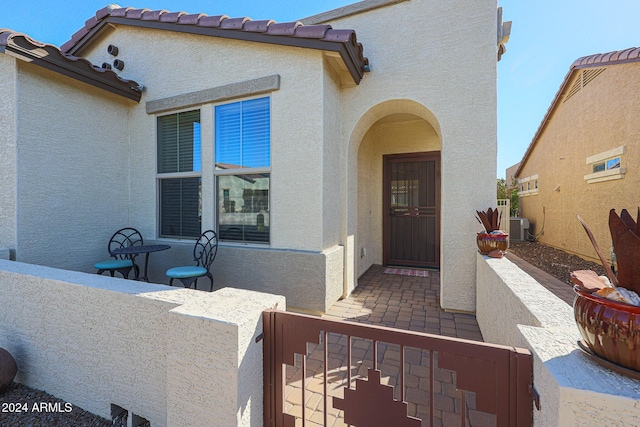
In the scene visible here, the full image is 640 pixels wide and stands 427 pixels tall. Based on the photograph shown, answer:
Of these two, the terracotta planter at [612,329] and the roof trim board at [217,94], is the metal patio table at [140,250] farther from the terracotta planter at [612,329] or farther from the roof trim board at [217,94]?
the terracotta planter at [612,329]

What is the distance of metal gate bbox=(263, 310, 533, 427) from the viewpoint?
1.04 m

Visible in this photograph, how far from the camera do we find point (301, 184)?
3545 millimetres

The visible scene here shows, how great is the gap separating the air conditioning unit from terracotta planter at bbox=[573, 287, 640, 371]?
12469 millimetres

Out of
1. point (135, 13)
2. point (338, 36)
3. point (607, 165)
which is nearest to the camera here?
point (338, 36)

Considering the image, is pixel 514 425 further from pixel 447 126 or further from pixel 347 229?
pixel 447 126

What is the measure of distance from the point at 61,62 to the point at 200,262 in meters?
3.31

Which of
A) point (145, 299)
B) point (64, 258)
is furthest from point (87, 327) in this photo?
point (64, 258)

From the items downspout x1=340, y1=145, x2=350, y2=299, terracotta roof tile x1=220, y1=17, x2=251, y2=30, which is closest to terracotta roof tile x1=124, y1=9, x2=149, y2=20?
terracotta roof tile x1=220, y1=17, x2=251, y2=30

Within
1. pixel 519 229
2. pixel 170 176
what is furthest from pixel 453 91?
pixel 519 229

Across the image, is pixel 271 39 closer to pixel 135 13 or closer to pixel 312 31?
pixel 312 31

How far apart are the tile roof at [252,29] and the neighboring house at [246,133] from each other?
0.07 feet

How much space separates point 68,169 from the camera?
3.90 metres

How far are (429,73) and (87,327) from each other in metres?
4.65

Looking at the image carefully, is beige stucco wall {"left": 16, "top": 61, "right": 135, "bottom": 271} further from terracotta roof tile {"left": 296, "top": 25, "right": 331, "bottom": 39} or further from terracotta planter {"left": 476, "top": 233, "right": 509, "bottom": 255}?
terracotta planter {"left": 476, "top": 233, "right": 509, "bottom": 255}
